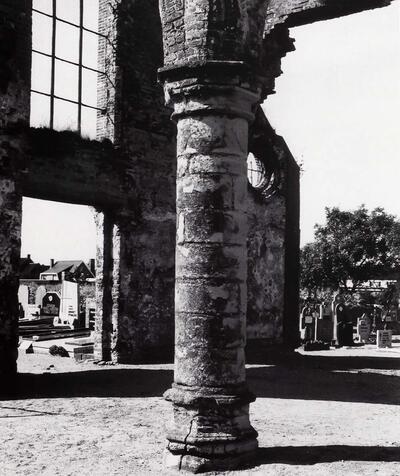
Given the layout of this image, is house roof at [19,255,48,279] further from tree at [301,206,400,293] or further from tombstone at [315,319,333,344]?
tombstone at [315,319,333,344]

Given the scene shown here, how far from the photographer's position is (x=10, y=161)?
33.3 feet

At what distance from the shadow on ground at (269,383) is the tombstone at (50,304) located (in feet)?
65.4

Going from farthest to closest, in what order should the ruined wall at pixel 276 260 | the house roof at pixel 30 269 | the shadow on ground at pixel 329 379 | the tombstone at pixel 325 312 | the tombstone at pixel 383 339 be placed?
the house roof at pixel 30 269 < the tombstone at pixel 325 312 < the tombstone at pixel 383 339 < the ruined wall at pixel 276 260 < the shadow on ground at pixel 329 379

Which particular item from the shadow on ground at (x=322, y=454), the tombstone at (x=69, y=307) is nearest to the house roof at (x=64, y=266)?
the tombstone at (x=69, y=307)

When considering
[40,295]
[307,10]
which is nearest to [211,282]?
[307,10]

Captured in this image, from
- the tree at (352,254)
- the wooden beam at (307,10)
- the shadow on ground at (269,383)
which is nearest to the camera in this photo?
the shadow on ground at (269,383)

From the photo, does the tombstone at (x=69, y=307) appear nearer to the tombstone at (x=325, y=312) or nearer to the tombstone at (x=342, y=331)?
the tombstone at (x=325, y=312)

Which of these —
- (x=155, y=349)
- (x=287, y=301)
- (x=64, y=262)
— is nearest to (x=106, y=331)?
(x=155, y=349)

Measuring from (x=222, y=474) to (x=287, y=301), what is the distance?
11605mm

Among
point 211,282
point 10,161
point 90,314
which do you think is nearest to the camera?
point 211,282

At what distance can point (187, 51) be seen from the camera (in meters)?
5.43

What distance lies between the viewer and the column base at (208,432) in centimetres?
504

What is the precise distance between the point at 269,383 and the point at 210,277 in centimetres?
611

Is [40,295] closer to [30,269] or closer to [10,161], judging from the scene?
[10,161]
